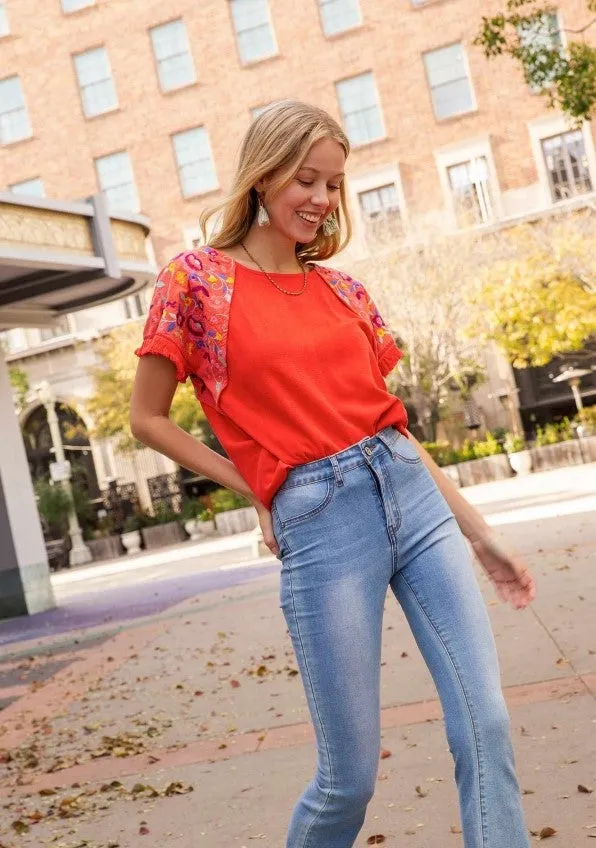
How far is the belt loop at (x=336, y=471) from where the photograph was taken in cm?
251

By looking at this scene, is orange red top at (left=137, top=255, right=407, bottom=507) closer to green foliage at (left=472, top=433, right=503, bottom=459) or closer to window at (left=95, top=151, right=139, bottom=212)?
green foliage at (left=472, top=433, right=503, bottom=459)

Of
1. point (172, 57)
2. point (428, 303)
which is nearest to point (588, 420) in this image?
point (428, 303)

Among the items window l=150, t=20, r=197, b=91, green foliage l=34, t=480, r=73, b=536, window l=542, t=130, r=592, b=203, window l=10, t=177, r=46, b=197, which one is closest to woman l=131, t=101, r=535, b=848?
green foliage l=34, t=480, r=73, b=536

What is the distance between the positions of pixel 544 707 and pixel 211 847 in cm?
167

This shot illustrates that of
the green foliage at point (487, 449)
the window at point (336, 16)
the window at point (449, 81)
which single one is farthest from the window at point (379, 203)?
the green foliage at point (487, 449)

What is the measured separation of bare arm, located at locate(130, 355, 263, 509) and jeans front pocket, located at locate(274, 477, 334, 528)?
0.13 metres

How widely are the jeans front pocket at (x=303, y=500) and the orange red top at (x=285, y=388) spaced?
32 mm

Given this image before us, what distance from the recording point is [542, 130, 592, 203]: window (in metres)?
34.9

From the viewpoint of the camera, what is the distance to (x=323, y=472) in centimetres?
253

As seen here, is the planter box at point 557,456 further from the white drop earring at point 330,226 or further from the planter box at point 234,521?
the white drop earring at point 330,226

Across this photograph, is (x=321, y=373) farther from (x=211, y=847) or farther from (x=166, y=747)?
(x=166, y=747)

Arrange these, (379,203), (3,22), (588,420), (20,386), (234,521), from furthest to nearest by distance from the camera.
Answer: (3,22) < (20,386) < (379,203) < (234,521) < (588,420)

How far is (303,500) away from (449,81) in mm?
35591

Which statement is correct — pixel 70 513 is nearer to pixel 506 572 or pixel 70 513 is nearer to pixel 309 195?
pixel 506 572
